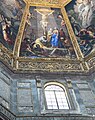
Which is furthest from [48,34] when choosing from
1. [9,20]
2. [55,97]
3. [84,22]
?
[55,97]

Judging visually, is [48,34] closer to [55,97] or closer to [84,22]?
[84,22]

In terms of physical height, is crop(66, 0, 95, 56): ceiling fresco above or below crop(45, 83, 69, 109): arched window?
above

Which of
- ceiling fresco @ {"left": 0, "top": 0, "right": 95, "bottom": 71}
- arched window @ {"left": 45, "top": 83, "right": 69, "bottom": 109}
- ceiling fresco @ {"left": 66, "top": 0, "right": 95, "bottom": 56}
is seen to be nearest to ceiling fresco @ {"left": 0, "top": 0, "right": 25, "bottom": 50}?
ceiling fresco @ {"left": 0, "top": 0, "right": 95, "bottom": 71}

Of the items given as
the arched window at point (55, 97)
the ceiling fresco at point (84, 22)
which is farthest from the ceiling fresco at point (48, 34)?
the arched window at point (55, 97)

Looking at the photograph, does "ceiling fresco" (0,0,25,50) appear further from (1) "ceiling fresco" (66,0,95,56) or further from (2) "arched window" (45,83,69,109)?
(2) "arched window" (45,83,69,109)

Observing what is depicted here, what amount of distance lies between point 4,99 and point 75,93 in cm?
344

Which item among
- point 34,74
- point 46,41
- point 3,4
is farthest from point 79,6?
point 34,74

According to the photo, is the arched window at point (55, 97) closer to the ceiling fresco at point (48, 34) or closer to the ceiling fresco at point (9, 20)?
the ceiling fresco at point (48, 34)

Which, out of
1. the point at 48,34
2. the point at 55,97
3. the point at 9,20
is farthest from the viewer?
the point at 48,34

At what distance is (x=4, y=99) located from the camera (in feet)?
39.4

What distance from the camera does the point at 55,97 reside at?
527 inches

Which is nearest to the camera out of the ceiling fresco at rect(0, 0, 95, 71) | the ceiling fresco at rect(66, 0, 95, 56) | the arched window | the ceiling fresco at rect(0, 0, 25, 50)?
the arched window

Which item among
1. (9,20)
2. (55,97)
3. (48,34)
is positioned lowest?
(55,97)

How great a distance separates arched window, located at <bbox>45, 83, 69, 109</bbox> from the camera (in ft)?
42.2
